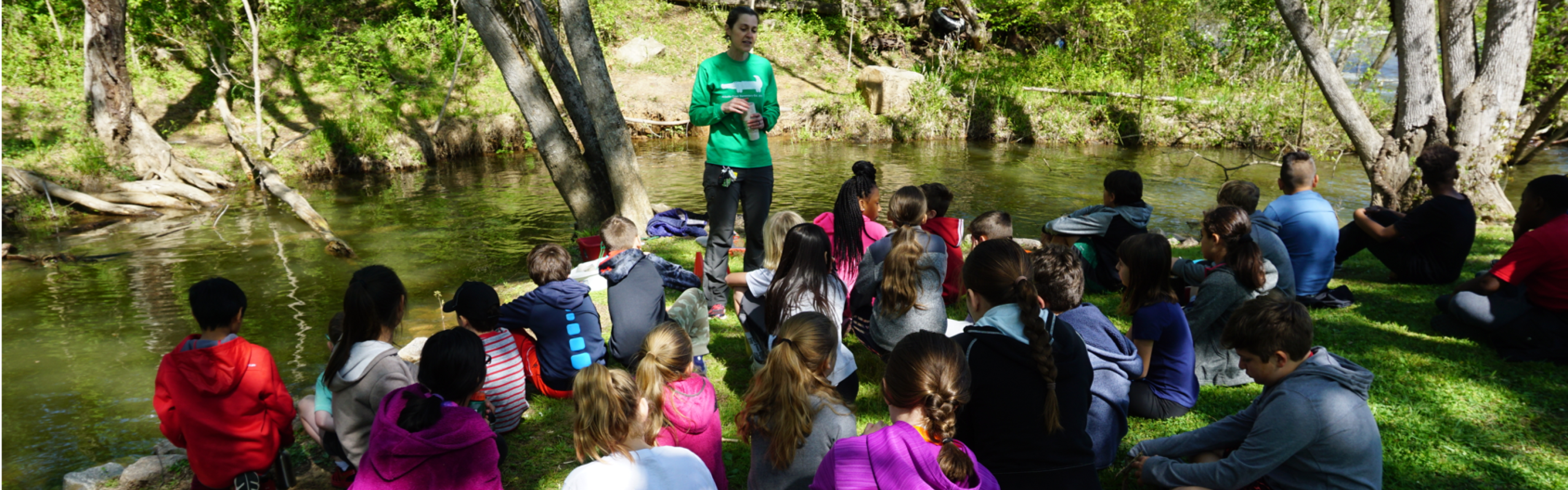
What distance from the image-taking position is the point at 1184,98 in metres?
17.1

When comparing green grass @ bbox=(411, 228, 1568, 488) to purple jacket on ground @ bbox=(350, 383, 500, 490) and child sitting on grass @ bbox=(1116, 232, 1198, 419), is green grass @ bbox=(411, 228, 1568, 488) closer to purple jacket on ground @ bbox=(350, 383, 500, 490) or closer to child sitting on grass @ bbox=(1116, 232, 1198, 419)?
child sitting on grass @ bbox=(1116, 232, 1198, 419)

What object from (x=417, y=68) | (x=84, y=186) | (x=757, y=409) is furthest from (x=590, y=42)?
(x=417, y=68)

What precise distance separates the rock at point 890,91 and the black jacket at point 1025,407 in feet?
50.1

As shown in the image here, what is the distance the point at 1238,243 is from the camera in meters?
3.82

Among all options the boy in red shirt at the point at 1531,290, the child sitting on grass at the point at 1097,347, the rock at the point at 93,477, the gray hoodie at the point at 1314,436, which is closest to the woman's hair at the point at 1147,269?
the child sitting on grass at the point at 1097,347

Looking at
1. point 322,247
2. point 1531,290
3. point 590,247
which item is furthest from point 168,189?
point 1531,290

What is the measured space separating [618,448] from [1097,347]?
1944 mm

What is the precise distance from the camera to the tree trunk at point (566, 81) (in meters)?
6.80

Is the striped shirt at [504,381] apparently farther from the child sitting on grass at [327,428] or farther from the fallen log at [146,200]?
the fallen log at [146,200]

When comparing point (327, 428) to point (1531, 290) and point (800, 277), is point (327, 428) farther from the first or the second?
point (1531, 290)

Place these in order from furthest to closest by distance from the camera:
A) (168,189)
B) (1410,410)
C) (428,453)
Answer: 1. (168,189)
2. (1410,410)
3. (428,453)

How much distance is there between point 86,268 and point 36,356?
2675 mm

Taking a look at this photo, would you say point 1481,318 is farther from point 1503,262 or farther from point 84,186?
point 84,186

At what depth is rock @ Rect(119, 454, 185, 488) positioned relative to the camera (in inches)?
136
